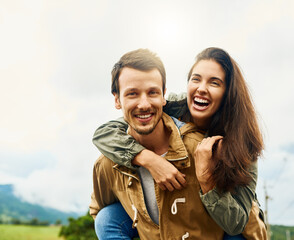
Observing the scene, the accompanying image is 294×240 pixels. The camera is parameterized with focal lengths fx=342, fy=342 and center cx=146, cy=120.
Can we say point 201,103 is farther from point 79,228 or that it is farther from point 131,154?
point 79,228

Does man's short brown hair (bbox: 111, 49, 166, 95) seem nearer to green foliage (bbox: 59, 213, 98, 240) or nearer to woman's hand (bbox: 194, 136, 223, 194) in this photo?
woman's hand (bbox: 194, 136, 223, 194)

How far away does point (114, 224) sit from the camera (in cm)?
302

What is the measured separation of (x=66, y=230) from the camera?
64.7 ft

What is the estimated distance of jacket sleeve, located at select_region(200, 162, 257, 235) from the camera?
2.40 m

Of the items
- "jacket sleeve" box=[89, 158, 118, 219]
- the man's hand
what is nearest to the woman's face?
the man's hand

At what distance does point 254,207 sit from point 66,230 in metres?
18.7

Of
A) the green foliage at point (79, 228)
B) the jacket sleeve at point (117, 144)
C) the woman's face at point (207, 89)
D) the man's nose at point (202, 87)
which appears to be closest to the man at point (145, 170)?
the jacket sleeve at point (117, 144)

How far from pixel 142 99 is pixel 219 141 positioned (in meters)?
0.68

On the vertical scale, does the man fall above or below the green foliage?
above

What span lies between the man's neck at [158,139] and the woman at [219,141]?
0.40 ft

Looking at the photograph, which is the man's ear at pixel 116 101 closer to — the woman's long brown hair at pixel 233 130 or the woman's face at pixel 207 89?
the woman's face at pixel 207 89

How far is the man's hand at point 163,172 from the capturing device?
255cm

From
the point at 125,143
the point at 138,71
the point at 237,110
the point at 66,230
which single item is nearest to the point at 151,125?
A: the point at 125,143

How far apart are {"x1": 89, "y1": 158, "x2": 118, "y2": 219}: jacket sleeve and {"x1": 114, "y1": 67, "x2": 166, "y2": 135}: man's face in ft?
1.65
